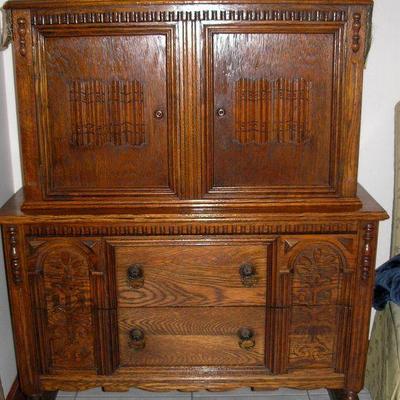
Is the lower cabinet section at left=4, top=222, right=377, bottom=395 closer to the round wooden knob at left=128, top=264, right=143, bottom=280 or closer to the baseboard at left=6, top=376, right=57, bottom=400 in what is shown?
the round wooden knob at left=128, top=264, right=143, bottom=280

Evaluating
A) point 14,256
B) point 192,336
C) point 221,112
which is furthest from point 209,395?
point 221,112

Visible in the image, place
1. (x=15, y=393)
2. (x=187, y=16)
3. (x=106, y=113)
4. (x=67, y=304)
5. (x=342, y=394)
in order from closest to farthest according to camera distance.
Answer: (x=187, y=16)
(x=106, y=113)
(x=67, y=304)
(x=342, y=394)
(x=15, y=393)

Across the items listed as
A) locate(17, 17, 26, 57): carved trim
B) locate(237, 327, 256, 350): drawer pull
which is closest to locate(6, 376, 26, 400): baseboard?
locate(237, 327, 256, 350): drawer pull

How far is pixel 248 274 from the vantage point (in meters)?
1.87

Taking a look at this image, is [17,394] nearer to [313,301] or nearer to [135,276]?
[135,276]

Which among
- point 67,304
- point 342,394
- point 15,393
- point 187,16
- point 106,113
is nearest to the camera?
point 187,16

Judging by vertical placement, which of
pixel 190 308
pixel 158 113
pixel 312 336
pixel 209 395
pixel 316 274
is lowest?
pixel 209 395

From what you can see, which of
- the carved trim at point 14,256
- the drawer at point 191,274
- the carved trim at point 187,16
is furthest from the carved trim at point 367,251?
the carved trim at point 14,256

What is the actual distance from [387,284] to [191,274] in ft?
2.24

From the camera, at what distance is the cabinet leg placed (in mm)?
2021

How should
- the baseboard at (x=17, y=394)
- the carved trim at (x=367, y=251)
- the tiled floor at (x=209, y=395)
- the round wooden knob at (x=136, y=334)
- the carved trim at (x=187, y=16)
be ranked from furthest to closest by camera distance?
the tiled floor at (x=209, y=395) < the baseboard at (x=17, y=394) < the round wooden knob at (x=136, y=334) < the carved trim at (x=367, y=251) < the carved trim at (x=187, y=16)

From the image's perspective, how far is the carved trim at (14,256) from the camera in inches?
72.1

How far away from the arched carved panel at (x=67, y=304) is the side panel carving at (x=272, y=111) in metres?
0.65

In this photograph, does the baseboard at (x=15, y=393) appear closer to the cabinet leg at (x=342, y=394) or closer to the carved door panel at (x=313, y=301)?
the carved door panel at (x=313, y=301)
